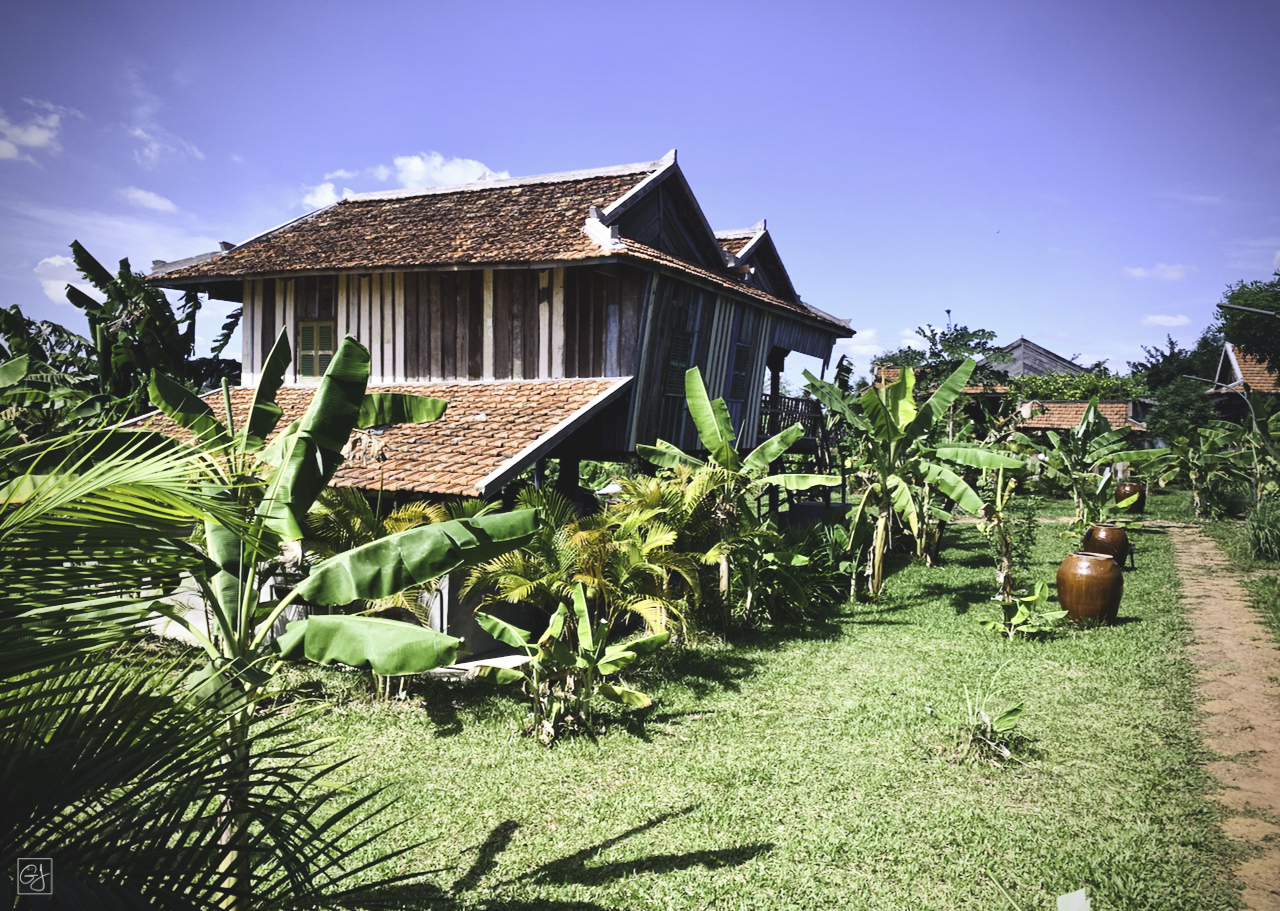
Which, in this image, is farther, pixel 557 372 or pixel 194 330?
pixel 194 330

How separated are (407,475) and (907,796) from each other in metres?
6.77

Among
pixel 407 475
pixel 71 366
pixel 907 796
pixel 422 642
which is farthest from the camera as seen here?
pixel 71 366

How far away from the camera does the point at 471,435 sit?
10953 millimetres

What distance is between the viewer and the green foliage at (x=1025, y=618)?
1052cm

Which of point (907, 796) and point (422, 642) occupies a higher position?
point (422, 642)

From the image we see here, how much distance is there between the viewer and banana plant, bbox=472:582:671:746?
7.75m

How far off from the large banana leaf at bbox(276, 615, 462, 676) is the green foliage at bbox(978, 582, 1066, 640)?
8949 millimetres

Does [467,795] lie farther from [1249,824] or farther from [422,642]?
[1249,824]

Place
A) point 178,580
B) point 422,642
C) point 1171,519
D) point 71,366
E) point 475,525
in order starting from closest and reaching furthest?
point 178,580, point 422,642, point 475,525, point 71,366, point 1171,519

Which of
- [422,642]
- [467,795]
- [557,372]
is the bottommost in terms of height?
[467,795]

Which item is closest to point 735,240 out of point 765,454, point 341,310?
point 765,454

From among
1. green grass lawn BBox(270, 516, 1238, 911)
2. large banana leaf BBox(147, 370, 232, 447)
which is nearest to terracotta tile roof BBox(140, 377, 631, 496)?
green grass lawn BBox(270, 516, 1238, 911)

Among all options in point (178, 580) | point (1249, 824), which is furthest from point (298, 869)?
point (1249, 824)

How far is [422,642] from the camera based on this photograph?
13.1 ft
